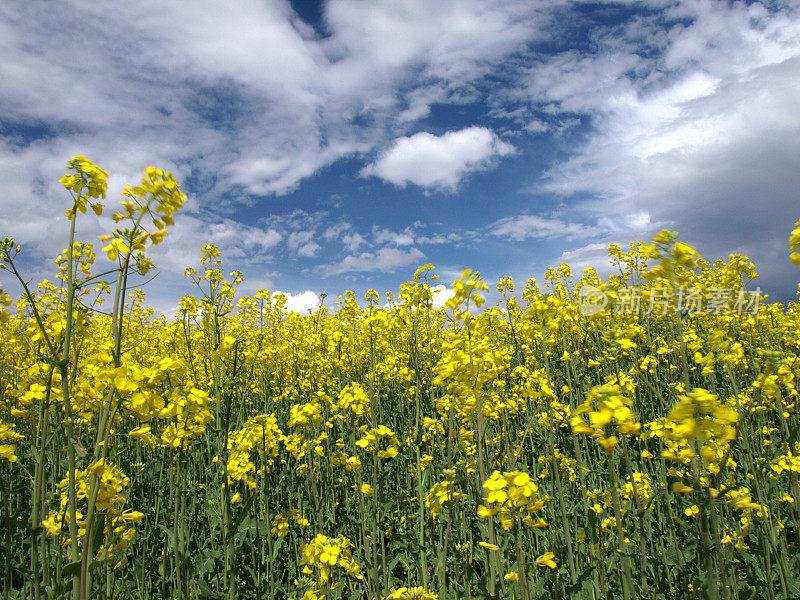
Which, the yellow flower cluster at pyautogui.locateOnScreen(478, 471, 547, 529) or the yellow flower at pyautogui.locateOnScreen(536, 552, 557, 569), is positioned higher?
the yellow flower cluster at pyautogui.locateOnScreen(478, 471, 547, 529)

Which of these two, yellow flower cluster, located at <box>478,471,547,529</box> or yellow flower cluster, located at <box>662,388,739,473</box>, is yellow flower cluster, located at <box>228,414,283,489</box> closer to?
yellow flower cluster, located at <box>478,471,547,529</box>

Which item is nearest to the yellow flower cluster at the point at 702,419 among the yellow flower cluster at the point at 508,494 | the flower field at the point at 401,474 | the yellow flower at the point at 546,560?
the flower field at the point at 401,474

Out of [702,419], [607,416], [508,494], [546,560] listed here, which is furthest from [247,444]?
[702,419]

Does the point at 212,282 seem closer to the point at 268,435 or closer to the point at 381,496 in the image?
the point at 268,435

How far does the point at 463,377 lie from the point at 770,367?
2.33 meters

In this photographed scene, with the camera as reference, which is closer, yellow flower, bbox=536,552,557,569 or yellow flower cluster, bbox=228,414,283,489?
yellow flower, bbox=536,552,557,569

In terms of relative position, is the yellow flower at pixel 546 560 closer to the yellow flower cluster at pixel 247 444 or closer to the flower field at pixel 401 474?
the flower field at pixel 401 474

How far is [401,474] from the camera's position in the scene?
5797mm

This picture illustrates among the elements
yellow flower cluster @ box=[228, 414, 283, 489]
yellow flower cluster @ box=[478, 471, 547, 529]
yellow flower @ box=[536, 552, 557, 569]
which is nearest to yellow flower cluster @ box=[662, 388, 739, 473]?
yellow flower cluster @ box=[478, 471, 547, 529]

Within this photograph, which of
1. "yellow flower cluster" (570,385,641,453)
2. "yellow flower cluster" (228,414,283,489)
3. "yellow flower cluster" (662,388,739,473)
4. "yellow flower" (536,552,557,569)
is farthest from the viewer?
"yellow flower cluster" (228,414,283,489)

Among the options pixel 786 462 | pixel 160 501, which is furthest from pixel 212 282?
pixel 786 462

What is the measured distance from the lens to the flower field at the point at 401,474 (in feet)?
5.92

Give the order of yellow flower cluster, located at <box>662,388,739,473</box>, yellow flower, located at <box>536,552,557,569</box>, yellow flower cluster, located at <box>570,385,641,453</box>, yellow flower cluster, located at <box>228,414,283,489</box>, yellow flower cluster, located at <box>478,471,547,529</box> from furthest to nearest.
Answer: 1. yellow flower cluster, located at <box>228,414,283,489</box>
2. yellow flower, located at <box>536,552,557,569</box>
3. yellow flower cluster, located at <box>478,471,547,529</box>
4. yellow flower cluster, located at <box>570,385,641,453</box>
5. yellow flower cluster, located at <box>662,388,739,473</box>

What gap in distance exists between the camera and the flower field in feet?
5.92
